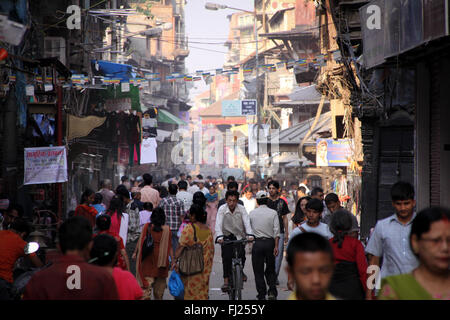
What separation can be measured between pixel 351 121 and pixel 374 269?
14.0 meters

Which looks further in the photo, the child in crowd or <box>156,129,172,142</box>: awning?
<box>156,129,172,142</box>: awning

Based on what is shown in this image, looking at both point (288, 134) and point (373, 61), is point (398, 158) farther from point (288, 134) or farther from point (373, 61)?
point (288, 134)

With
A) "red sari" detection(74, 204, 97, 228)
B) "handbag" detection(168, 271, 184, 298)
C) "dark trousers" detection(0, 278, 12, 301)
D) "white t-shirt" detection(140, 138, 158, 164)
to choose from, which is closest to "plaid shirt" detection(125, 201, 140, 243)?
"red sari" detection(74, 204, 97, 228)

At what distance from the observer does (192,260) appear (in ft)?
29.8

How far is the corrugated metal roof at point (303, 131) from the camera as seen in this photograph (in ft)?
99.0

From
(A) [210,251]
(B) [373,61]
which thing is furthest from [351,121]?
(A) [210,251]

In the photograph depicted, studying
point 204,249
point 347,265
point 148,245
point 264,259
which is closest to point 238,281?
point 264,259

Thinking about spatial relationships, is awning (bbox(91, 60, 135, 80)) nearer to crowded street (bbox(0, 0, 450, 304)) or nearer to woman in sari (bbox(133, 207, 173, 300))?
crowded street (bbox(0, 0, 450, 304))

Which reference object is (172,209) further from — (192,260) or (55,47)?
(55,47)

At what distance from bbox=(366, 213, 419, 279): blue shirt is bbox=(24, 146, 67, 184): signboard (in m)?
7.91

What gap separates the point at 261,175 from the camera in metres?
43.1

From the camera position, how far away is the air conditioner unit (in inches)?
864

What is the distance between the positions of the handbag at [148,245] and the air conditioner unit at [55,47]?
537 inches

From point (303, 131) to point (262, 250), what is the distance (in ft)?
77.7
